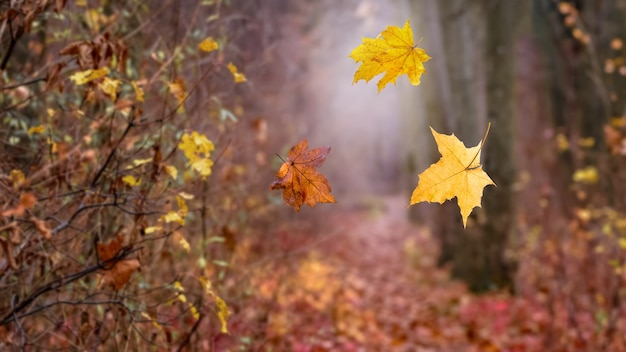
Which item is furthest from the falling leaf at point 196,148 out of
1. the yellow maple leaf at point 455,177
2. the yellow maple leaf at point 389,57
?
the yellow maple leaf at point 455,177

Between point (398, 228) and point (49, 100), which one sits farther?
point (398, 228)

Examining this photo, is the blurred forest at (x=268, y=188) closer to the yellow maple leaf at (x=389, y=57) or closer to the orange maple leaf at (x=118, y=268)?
the orange maple leaf at (x=118, y=268)

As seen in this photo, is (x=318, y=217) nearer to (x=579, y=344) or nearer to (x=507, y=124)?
(x=507, y=124)

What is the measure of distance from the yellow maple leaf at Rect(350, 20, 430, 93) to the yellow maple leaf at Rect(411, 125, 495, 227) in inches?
7.8

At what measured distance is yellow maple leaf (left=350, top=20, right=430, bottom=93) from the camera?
4.60 feet

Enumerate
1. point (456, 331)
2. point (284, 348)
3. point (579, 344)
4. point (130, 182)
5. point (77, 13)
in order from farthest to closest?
1. point (456, 331)
2. point (579, 344)
3. point (284, 348)
4. point (77, 13)
5. point (130, 182)

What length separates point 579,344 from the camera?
3.64 meters

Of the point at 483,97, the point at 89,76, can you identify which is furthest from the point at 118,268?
the point at 483,97

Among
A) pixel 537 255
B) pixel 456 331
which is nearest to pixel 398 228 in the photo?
pixel 537 255

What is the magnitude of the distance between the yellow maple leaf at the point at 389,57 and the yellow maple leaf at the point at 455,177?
0.20 meters

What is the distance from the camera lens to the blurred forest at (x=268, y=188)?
175 cm

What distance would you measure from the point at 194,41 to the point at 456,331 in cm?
319

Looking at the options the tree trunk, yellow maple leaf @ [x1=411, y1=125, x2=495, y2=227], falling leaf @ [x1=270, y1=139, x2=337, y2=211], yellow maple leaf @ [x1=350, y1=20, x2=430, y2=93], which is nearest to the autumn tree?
falling leaf @ [x1=270, y1=139, x2=337, y2=211]

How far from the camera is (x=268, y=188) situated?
189 inches
